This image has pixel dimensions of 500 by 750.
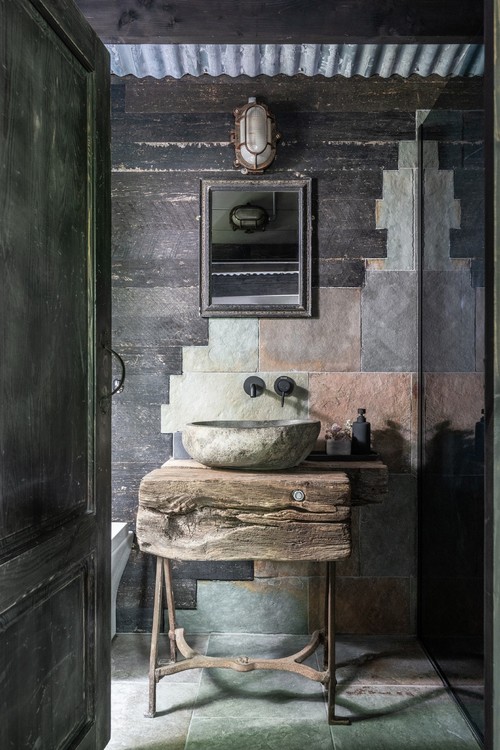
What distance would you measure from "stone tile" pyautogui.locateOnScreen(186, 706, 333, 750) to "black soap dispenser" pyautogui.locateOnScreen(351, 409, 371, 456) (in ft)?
3.38

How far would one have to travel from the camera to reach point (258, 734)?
6.72 ft

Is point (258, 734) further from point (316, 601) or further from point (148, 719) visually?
point (316, 601)

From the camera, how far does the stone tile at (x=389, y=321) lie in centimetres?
281

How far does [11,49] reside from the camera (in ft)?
4.19

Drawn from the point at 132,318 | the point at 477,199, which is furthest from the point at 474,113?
the point at 132,318

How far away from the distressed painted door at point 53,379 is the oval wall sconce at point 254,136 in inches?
38.4

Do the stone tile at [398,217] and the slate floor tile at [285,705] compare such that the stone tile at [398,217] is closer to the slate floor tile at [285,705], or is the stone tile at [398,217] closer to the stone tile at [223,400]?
the stone tile at [223,400]

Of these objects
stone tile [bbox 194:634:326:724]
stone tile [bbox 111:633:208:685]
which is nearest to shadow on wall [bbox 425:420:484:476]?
stone tile [bbox 194:634:326:724]

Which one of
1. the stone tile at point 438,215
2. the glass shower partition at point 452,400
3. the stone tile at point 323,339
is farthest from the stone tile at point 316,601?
the stone tile at point 438,215

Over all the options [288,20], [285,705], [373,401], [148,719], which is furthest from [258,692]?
[288,20]

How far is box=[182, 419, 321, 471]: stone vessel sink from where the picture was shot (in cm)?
210

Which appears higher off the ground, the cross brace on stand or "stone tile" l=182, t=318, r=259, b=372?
"stone tile" l=182, t=318, r=259, b=372

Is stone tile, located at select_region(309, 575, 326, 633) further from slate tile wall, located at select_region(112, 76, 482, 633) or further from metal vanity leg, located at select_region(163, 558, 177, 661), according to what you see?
metal vanity leg, located at select_region(163, 558, 177, 661)

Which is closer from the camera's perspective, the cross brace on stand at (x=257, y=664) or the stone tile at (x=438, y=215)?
the cross brace on stand at (x=257, y=664)
